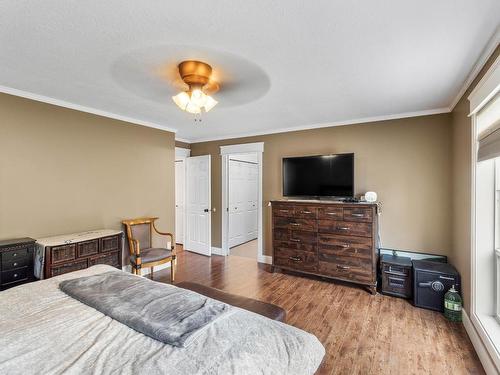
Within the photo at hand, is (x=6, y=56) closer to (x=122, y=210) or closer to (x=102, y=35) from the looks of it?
(x=102, y=35)

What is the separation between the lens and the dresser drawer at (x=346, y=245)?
331cm

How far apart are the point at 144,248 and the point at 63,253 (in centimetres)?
116

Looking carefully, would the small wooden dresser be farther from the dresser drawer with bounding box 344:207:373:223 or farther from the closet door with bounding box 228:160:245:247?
the dresser drawer with bounding box 344:207:373:223

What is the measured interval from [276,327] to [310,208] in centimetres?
251

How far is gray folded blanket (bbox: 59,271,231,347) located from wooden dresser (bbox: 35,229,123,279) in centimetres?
113

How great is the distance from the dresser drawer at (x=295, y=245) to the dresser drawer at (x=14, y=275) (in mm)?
3088

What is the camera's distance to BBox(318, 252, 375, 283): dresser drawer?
10.9 feet

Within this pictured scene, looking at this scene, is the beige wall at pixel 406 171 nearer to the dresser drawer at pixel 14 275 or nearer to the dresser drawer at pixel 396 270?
the dresser drawer at pixel 396 270

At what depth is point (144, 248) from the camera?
3.79 m

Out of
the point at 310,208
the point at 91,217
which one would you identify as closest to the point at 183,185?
the point at 91,217

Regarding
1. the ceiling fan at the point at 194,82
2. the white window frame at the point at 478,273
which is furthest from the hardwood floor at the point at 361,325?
the ceiling fan at the point at 194,82

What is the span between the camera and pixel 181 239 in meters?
6.09

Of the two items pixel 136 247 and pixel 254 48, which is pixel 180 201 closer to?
pixel 136 247

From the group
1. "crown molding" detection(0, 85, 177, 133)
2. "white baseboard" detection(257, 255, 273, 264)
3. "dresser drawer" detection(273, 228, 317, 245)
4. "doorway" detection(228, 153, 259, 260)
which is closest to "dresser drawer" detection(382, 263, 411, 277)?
"dresser drawer" detection(273, 228, 317, 245)
